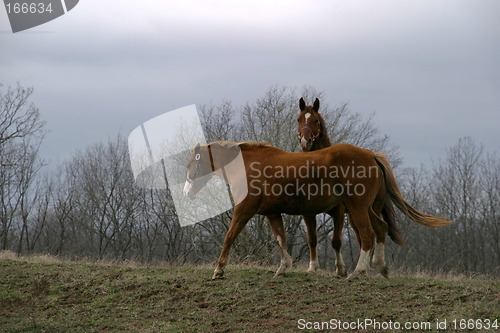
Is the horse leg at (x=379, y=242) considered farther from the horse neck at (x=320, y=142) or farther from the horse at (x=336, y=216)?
the horse neck at (x=320, y=142)

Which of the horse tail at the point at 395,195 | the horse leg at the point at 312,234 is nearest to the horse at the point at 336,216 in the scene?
the horse leg at the point at 312,234

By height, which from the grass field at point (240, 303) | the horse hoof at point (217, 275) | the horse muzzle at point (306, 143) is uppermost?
the horse muzzle at point (306, 143)

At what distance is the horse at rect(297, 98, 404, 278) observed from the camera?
910 centimetres

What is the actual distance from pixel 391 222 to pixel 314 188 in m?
1.98

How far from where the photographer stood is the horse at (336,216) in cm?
910

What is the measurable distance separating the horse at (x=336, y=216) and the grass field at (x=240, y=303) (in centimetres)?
56

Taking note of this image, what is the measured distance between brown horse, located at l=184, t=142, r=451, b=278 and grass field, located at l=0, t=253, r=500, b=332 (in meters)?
0.67

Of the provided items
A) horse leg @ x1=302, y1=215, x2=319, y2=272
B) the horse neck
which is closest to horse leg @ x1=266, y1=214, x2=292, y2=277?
horse leg @ x1=302, y1=215, x2=319, y2=272

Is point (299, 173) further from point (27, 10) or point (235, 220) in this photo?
point (27, 10)

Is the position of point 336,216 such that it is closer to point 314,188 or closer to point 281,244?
point 314,188

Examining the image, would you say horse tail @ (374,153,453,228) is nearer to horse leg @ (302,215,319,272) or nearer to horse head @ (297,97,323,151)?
horse head @ (297,97,323,151)

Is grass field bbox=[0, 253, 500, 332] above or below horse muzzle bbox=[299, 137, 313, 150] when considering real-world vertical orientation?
below

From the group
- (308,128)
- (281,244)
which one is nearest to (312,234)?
(281,244)

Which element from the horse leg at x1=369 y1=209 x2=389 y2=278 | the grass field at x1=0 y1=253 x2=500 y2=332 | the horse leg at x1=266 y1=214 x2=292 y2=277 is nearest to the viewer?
the grass field at x1=0 y1=253 x2=500 y2=332
